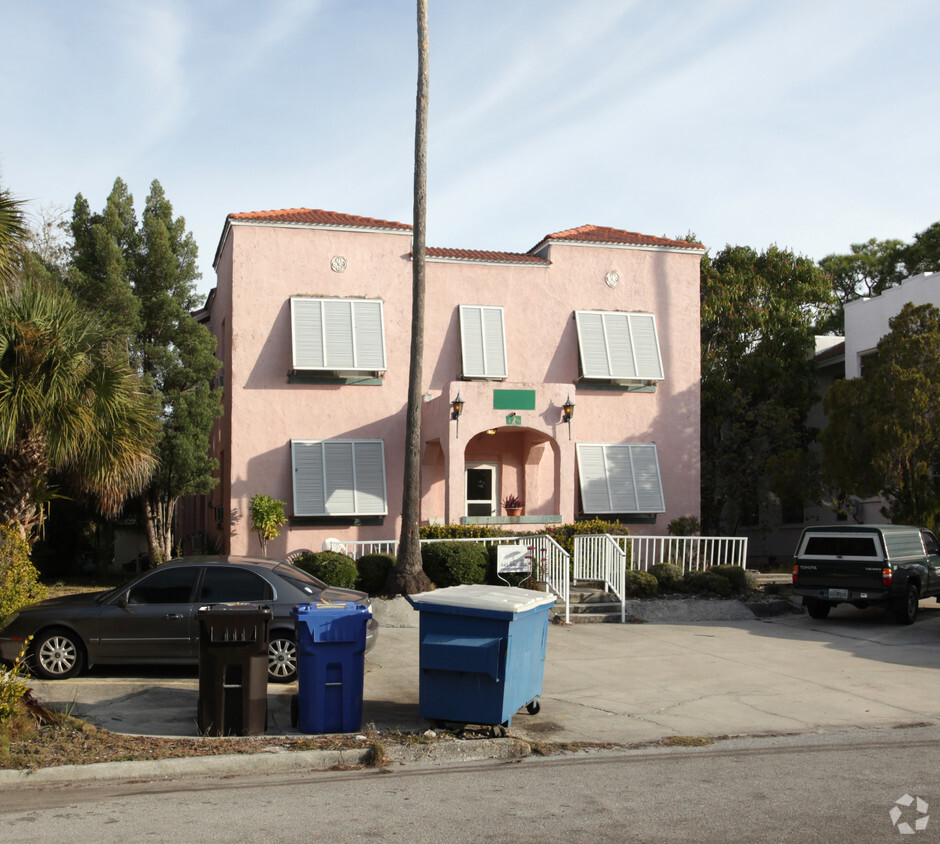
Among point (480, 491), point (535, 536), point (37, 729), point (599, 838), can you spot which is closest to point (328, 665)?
point (37, 729)

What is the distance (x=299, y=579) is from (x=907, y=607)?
394 inches

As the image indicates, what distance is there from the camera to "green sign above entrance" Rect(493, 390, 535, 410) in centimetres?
1923

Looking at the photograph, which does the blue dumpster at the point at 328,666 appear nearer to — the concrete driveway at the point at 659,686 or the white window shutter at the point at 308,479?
the concrete driveway at the point at 659,686

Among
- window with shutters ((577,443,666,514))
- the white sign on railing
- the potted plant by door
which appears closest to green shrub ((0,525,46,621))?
the white sign on railing

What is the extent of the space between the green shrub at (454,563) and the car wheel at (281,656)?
6081 mm

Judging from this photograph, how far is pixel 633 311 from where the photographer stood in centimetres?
2202

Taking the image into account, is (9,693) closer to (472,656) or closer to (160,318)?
(472,656)

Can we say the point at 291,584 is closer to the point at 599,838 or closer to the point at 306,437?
the point at 599,838

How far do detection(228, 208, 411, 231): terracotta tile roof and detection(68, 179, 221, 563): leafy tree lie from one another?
1452 millimetres

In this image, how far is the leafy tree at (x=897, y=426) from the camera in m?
18.3

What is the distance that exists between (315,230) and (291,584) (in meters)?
10.9

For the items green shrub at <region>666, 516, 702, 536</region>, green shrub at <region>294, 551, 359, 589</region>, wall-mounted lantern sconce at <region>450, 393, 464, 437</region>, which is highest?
wall-mounted lantern sconce at <region>450, 393, 464, 437</region>

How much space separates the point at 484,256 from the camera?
21109 mm

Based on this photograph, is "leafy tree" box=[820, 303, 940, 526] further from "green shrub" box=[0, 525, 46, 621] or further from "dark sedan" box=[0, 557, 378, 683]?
"green shrub" box=[0, 525, 46, 621]
